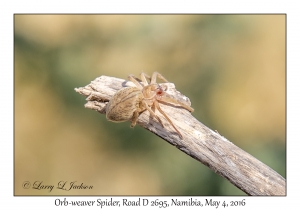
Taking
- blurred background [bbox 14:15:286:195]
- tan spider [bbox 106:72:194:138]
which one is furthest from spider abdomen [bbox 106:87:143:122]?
blurred background [bbox 14:15:286:195]

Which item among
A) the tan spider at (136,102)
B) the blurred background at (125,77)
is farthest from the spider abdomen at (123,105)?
the blurred background at (125,77)

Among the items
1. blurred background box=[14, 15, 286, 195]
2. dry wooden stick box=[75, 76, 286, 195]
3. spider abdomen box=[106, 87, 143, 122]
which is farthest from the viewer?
blurred background box=[14, 15, 286, 195]

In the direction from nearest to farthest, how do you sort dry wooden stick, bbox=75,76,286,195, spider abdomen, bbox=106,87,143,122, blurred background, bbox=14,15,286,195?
dry wooden stick, bbox=75,76,286,195 → spider abdomen, bbox=106,87,143,122 → blurred background, bbox=14,15,286,195

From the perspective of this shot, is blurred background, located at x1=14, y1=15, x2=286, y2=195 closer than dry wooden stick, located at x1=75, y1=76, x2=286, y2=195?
No

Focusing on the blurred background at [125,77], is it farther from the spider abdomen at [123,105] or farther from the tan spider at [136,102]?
the spider abdomen at [123,105]

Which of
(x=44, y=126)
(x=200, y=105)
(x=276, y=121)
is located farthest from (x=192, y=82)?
(x=44, y=126)

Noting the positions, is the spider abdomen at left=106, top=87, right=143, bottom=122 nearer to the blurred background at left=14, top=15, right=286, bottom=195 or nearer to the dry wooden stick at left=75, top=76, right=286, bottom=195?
the dry wooden stick at left=75, top=76, right=286, bottom=195

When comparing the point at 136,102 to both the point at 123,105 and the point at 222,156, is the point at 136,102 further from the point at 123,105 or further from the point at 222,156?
the point at 222,156

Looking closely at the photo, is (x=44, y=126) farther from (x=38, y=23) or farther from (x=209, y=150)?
(x=209, y=150)
